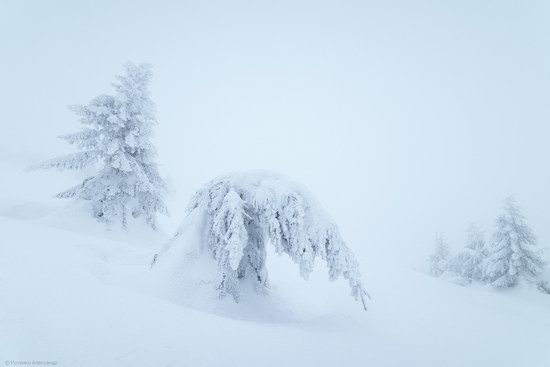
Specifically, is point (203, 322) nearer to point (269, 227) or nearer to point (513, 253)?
point (269, 227)

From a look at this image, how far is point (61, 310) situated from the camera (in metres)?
4.67

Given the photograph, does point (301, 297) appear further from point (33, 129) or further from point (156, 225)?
point (33, 129)

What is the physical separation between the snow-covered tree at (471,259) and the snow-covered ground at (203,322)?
1562 centimetres

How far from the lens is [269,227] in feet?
26.0

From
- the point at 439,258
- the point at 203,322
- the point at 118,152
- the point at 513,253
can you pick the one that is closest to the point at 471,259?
the point at 513,253

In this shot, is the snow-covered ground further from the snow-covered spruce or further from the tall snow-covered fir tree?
the tall snow-covered fir tree

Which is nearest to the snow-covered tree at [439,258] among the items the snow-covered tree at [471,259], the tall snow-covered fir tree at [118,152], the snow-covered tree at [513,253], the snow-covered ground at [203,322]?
the snow-covered tree at [471,259]

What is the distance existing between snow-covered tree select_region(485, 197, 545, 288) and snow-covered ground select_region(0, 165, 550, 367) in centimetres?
1067

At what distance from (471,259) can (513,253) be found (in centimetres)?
618

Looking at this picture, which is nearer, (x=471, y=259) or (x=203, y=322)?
(x=203, y=322)

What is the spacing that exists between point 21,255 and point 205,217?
444cm

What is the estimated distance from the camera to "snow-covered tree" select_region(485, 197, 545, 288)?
23.0 m

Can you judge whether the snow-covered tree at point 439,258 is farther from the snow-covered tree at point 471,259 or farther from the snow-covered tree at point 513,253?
the snow-covered tree at point 513,253

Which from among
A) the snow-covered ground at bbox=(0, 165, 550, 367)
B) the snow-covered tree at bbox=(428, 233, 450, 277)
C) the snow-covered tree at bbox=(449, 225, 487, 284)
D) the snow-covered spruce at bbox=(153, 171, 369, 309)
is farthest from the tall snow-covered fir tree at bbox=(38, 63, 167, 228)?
the snow-covered tree at bbox=(428, 233, 450, 277)
